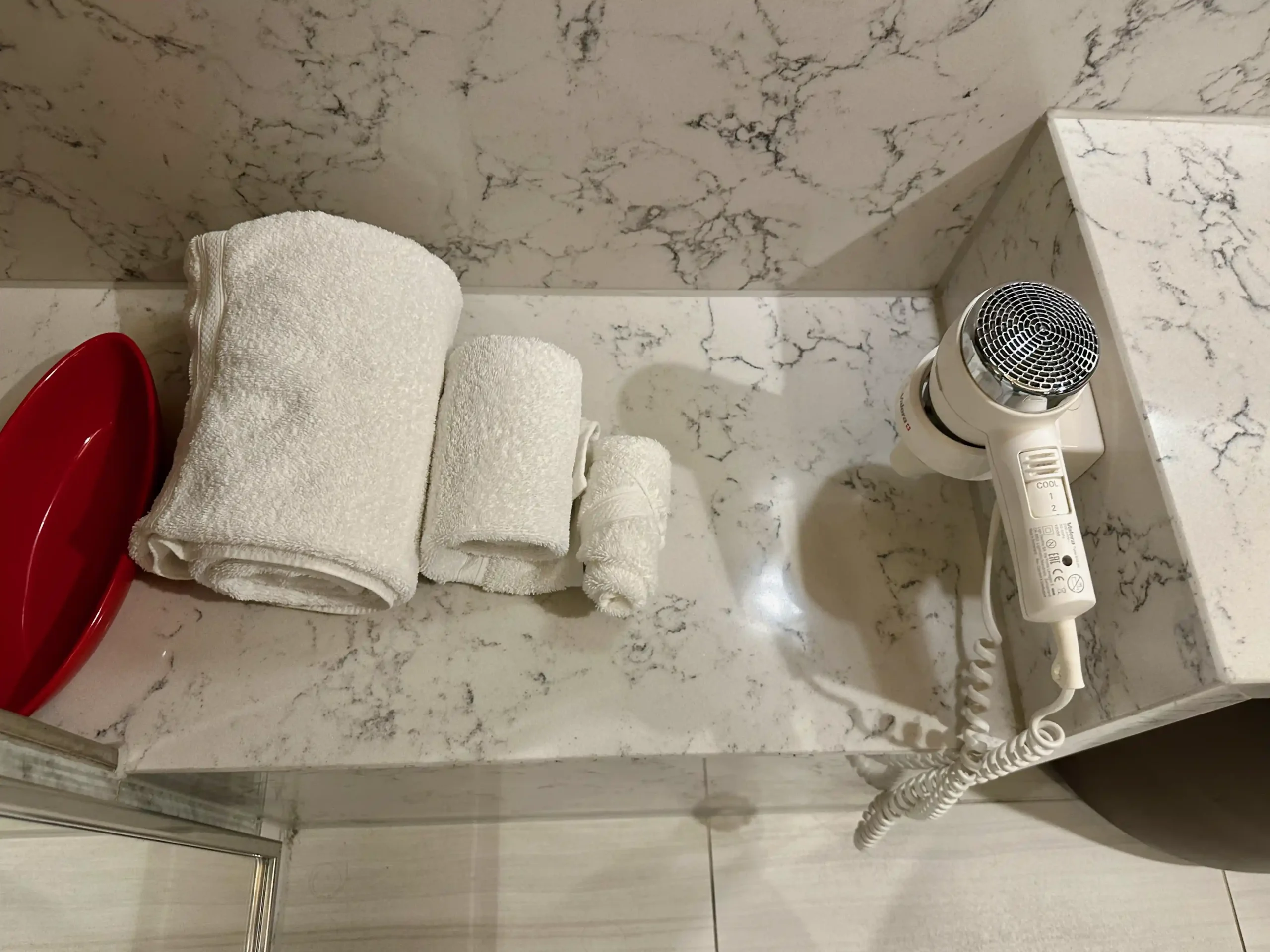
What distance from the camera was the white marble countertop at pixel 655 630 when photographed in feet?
2.54

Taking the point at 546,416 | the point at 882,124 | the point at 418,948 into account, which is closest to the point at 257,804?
the point at 418,948

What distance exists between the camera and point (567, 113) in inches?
30.6

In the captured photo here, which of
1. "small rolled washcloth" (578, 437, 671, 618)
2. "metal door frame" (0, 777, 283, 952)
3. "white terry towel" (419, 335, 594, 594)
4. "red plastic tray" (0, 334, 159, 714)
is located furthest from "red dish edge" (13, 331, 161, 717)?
"small rolled washcloth" (578, 437, 671, 618)

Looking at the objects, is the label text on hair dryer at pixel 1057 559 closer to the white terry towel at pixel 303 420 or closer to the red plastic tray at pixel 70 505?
the white terry towel at pixel 303 420

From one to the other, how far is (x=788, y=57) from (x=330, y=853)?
120cm

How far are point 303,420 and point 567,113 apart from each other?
1.30 ft

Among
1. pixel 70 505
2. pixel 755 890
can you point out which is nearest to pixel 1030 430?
pixel 755 890

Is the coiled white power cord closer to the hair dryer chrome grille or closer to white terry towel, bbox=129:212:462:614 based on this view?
the hair dryer chrome grille

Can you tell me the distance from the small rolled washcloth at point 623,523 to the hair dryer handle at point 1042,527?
31 cm

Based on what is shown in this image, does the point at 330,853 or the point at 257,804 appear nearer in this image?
the point at 257,804

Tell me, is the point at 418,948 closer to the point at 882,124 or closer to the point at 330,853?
the point at 330,853

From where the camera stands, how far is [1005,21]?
0.71 m

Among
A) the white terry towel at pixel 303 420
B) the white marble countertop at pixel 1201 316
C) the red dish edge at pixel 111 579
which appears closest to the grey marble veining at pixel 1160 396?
the white marble countertop at pixel 1201 316

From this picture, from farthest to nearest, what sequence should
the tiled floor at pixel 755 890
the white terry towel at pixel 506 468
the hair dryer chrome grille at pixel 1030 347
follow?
the tiled floor at pixel 755 890 → the white terry towel at pixel 506 468 → the hair dryer chrome grille at pixel 1030 347
